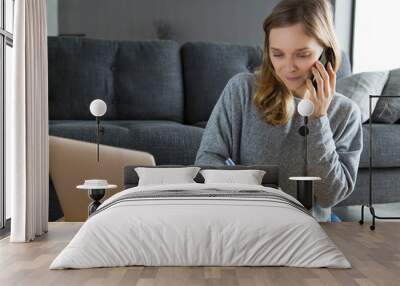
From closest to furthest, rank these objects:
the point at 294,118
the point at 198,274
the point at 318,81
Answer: the point at 198,274 → the point at 294,118 → the point at 318,81

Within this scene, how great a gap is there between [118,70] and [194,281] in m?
3.02

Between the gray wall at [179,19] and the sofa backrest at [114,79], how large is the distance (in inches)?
13.6

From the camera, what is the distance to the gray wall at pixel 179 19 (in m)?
5.75

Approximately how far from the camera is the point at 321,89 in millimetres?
4895

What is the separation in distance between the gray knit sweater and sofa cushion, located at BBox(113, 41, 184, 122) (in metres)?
0.60

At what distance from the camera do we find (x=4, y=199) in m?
4.25

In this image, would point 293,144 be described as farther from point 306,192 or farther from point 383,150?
point 383,150

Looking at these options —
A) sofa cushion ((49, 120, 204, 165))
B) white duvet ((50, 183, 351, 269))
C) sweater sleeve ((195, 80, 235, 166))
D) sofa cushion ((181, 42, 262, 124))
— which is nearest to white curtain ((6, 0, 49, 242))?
sofa cushion ((49, 120, 204, 165))

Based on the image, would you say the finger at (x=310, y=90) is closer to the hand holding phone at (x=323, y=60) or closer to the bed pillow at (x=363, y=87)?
the hand holding phone at (x=323, y=60)

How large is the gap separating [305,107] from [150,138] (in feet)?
3.86

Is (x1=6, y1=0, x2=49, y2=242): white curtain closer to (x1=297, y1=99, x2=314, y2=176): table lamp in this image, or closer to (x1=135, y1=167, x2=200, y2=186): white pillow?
(x1=135, y1=167, x2=200, y2=186): white pillow

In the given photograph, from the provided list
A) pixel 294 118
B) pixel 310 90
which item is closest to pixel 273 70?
pixel 310 90

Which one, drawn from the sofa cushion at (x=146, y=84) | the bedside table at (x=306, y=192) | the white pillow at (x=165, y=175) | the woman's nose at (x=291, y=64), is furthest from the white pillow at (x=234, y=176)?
the sofa cushion at (x=146, y=84)

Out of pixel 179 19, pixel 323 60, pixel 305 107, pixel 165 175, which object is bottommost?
pixel 165 175
